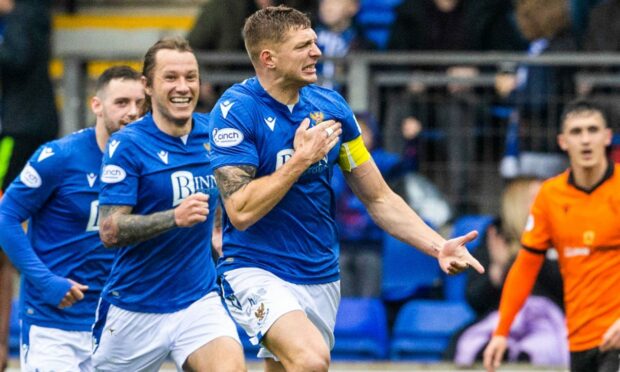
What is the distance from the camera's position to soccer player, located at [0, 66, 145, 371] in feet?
27.3

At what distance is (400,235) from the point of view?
757 centimetres

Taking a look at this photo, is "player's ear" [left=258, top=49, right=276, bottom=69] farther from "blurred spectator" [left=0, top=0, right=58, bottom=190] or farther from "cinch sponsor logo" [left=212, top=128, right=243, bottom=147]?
"blurred spectator" [left=0, top=0, right=58, bottom=190]

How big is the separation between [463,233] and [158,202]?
15.3ft

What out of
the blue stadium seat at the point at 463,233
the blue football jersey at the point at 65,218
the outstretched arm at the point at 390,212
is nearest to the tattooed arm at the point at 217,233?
the blue football jersey at the point at 65,218

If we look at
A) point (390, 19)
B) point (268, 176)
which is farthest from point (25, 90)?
point (268, 176)

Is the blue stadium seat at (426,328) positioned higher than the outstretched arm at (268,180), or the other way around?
the outstretched arm at (268,180)

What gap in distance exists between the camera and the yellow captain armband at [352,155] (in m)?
7.55

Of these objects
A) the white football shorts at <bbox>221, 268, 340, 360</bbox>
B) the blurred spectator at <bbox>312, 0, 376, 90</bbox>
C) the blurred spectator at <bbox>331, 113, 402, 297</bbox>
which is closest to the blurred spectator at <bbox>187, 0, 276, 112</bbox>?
the blurred spectator at <bbox>312, 0, 376, 90</bbox>

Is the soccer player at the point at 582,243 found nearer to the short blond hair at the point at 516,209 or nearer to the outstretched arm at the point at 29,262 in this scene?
the outstretched arm at the point at 29,262

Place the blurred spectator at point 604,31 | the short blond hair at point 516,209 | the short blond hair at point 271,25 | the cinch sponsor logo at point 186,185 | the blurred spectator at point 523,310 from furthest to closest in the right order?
the blurred spectator at point 604,31, the short blond hair at point 516,209, the blurred spectator at point 523,310, the cinch sponsor logo at point 186,185, the short blond hair at point 271,25

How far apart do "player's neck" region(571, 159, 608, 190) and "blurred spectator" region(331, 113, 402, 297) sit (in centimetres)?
325

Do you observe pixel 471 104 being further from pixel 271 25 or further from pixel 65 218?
pixel 271 25

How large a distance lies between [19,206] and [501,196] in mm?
4988

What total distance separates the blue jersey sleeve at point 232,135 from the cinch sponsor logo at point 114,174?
23.6 inches
